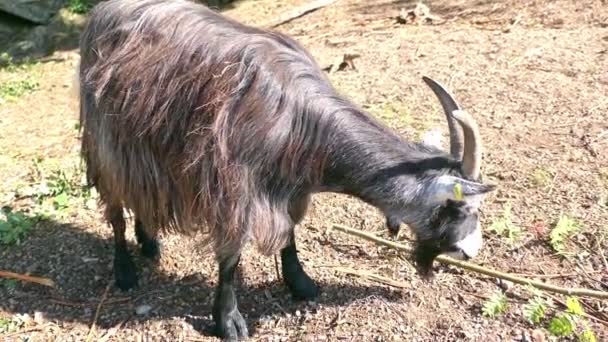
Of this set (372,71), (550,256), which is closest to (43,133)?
(372,71)

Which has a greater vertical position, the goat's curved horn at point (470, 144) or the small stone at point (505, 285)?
the goat's curved horn at point (470, 144)

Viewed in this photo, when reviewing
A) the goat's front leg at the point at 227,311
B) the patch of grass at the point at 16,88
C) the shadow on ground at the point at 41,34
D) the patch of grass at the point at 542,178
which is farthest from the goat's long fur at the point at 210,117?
the shadow on ground at the point at 41,34

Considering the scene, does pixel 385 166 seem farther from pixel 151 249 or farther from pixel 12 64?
pixel 12 64

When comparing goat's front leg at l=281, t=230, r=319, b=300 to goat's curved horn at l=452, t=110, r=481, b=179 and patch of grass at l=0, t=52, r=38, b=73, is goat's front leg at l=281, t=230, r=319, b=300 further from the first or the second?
patch of grass at l=0, t=52, r=38, b=73

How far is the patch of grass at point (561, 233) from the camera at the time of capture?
385 centimetres

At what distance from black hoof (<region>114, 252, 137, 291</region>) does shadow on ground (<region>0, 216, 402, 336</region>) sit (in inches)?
1.8

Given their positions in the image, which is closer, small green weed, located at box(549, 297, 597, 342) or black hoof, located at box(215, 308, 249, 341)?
small green weed, located at box(549, 297, 597, 342)

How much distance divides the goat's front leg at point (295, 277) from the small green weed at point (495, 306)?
3.14 ft

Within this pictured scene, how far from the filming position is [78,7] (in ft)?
31.9

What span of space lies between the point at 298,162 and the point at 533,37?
4110mm

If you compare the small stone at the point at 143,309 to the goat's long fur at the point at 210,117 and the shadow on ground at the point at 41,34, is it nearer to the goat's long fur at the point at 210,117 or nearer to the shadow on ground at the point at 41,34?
the goat's long fur at the point at 210,117

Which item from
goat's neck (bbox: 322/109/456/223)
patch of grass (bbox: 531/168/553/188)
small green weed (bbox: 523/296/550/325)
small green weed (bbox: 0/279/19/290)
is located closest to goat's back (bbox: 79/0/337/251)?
goat's neck (bbox: 322/109/456/223)

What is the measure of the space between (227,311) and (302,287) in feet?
1.57

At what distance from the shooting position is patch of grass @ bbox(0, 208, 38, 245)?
441 centimetres
